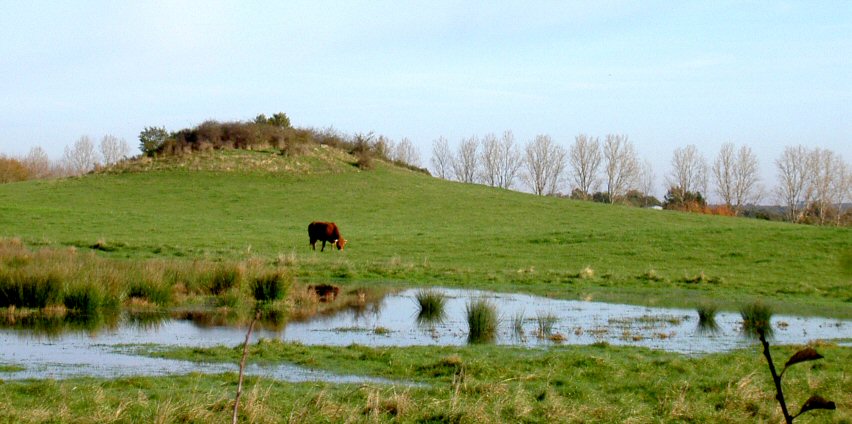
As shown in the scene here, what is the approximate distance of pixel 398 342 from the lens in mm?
15250

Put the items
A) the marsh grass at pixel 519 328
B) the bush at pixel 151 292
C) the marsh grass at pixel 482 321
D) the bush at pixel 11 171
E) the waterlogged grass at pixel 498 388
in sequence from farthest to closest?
→ 1. the bush at pixel 11 171
2. the bush at pixel 151 292
3. the marsh grass at pixel 482 321
4. the marsh grass at pixel 519 328
5. the waterlogged grass at pixel 498 388

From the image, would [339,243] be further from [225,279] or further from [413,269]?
[225,279]

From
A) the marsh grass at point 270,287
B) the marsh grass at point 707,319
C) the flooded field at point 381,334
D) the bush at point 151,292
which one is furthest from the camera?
the marsh grass at point 270,287

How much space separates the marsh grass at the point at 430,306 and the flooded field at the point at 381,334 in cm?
13

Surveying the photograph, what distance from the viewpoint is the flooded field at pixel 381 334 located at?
1209 centimetres

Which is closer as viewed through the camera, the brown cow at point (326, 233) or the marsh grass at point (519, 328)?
the marsh grass at point (519, 328)

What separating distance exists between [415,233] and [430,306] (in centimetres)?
2373

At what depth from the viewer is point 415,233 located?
4322 cm

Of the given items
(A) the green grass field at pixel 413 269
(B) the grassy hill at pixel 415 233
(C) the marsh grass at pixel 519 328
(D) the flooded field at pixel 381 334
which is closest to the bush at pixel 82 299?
(A) the green grass field at pixel 413 269

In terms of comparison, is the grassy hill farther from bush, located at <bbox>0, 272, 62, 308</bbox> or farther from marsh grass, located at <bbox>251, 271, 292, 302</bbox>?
bush, located at <bbox>0, 272, 62, 308</bbox>

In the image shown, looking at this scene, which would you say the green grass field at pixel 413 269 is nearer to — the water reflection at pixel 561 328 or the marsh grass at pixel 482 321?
the water reflection at pixel 561 328

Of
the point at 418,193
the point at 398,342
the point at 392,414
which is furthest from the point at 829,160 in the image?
the point at 392,414

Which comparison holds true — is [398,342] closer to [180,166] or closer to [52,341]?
[52,341]

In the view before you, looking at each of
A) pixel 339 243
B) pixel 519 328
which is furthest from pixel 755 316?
pixel 339 243
